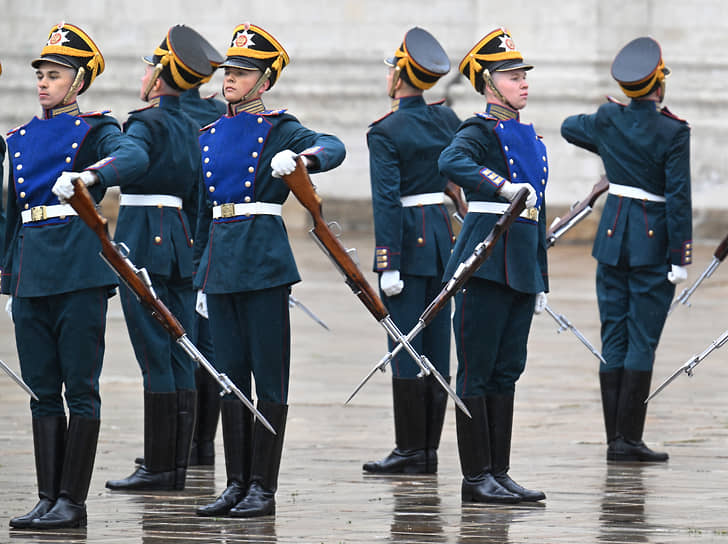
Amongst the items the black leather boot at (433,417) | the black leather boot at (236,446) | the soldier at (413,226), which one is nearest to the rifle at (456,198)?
the soldier at (413,226)

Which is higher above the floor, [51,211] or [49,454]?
[51,211]

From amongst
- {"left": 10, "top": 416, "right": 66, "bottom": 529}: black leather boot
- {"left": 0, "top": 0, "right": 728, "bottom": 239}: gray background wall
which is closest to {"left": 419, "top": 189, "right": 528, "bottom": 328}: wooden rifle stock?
{"left": 10, "top": 416, "right": 66, "bottom": 529}: black leather boot

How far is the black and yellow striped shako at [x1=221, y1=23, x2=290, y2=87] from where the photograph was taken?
6406 mm

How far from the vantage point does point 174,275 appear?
7375 millimetres

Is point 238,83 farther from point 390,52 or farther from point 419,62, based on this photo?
point 390,52

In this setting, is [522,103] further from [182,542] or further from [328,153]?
[182,542]

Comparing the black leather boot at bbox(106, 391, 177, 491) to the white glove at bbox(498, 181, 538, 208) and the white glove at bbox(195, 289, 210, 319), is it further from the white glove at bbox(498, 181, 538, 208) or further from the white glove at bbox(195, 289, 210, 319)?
the white glove at bbox(498, 181, 538, 208)

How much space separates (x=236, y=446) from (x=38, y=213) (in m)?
1.10

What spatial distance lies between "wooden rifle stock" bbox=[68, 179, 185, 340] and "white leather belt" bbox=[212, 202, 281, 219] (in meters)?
0.47

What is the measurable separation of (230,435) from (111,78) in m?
16.0

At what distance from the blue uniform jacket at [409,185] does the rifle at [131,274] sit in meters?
1.73

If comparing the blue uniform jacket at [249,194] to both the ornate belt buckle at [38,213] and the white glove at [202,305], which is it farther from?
the white glove at [202,305]

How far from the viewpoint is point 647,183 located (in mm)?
8133

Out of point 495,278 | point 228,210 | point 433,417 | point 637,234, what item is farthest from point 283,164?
point 637,234
